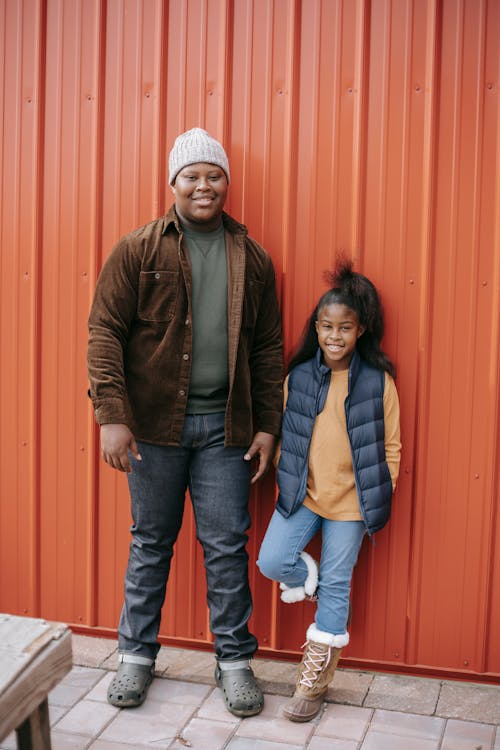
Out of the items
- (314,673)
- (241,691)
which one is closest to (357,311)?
(314,673)

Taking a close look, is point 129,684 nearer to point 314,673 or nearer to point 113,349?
point 314,673

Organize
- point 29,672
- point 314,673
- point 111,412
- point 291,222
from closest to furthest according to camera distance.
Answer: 1. point 29,672
2. point 111,412
3. point 314,673
4. point 291,222

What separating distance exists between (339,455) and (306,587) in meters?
0.52

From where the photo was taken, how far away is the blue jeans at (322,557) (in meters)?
3.33

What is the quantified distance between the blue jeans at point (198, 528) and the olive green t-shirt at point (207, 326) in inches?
3.2

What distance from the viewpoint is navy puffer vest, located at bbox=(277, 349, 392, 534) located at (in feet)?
10.8

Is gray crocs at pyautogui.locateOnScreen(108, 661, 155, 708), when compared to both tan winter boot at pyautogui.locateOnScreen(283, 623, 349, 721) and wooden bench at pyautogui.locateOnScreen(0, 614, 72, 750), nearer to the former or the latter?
tan winter boot at pyautogui.locateOnScreen(283, 623, 349, 721)

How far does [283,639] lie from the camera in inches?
146

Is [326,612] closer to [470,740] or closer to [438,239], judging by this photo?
[470,740]

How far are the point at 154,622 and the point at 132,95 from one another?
6.86 ft

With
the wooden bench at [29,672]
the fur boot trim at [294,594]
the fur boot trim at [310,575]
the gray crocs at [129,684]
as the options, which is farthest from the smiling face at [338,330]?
the wooden bench at [29,672]

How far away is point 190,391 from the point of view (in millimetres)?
3334

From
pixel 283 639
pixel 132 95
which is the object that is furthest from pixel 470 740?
pixel 132 95

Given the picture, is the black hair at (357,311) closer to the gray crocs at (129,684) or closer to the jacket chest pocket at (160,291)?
the jacket chest pocket at (160,291)
